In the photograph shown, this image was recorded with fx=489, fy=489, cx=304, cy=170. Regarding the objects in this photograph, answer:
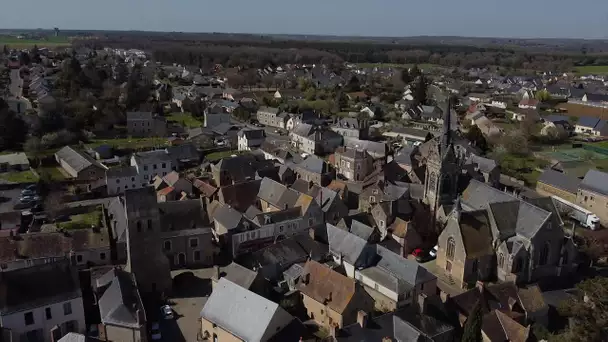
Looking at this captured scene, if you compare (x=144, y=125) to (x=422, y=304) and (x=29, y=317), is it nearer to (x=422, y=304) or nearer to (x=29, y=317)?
(x=29, y=317)

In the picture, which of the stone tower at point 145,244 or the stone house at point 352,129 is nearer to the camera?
the stone tower at point 145,244

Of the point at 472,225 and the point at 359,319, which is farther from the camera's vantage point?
the point at 472,225

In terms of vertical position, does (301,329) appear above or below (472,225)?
below

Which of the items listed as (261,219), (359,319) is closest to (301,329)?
(359,319)

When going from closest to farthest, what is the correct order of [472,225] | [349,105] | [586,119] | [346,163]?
[472,225] < [346,163] < [586,119] < [349,105]

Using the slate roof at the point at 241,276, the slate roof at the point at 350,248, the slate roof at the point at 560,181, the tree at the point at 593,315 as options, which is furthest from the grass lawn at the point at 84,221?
the slate roof at the point at 560,181

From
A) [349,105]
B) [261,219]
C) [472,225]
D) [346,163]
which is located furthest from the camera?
[349,105]

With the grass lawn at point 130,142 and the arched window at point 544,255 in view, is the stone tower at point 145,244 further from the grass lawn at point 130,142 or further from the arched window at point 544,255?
the grass lawn at point 130,142

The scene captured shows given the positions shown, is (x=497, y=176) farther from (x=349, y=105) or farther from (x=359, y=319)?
(x=349, y=105)
